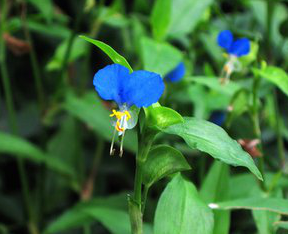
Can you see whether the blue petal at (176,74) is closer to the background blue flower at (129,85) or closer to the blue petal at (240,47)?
the blue petal at (240,47)

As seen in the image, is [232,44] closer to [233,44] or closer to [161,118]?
[233,44]

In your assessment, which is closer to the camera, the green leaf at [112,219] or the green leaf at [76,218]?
the green leaf at [112,219]

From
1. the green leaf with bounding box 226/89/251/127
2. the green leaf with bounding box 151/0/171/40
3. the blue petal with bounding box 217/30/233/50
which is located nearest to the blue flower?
the blue petal with bounding box 217/30/233/50

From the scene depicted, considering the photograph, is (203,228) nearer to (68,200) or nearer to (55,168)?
(55,168)

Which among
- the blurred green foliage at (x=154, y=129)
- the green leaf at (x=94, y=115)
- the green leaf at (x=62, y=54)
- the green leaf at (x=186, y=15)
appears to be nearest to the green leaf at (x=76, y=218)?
the blurred green foliage at (x=154, y=129)

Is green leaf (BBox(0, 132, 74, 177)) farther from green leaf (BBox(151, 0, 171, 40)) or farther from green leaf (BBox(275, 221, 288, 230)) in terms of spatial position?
green leaf (BBox(275, 221, 288, 230))

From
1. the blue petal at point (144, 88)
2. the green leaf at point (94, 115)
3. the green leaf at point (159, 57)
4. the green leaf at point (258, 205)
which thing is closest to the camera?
the blue petal at point (144, 88)
